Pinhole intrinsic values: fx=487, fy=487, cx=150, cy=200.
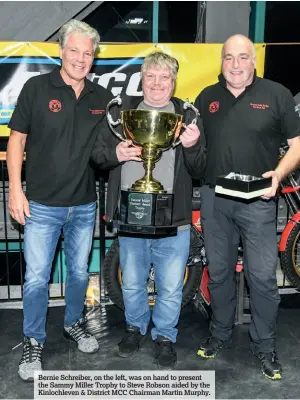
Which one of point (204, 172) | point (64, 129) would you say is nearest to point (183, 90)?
point (204, 172)

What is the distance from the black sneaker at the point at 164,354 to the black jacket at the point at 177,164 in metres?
0.86

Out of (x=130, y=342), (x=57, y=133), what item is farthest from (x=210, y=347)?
(x=57, y=133)

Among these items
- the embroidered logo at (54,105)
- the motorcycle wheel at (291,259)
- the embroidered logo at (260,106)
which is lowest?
the motorcycle wheel at (291,259)

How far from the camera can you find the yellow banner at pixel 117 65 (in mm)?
4535

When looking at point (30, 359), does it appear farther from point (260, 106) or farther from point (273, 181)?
point (260, 106)

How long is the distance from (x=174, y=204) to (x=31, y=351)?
53.1 inches

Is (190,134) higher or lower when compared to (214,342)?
higher

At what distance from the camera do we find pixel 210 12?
6.47m

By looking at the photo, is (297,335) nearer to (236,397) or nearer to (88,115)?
(236,397)

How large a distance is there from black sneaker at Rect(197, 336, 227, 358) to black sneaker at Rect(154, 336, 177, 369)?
0.21 metres

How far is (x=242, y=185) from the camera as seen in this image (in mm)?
2820

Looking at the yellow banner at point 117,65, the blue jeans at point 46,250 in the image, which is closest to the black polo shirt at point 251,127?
the blue jeans at point 46,250

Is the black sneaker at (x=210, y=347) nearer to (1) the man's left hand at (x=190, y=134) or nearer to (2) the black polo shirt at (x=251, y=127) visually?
(2) the black polo shirt at (x=251, y=127)

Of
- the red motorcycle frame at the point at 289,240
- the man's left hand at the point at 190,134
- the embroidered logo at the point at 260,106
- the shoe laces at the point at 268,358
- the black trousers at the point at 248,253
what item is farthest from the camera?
the red motorcycle frame at the point at 289,240
